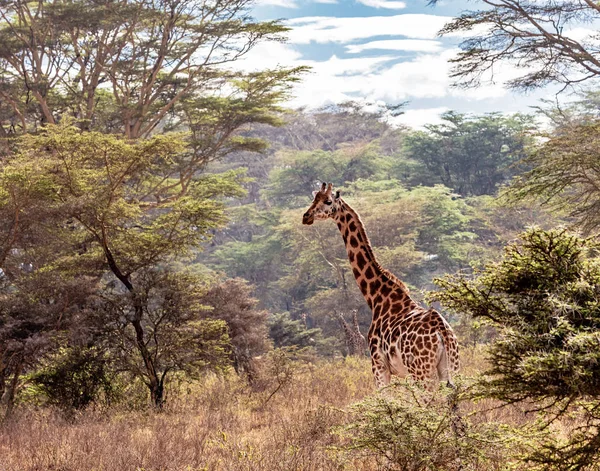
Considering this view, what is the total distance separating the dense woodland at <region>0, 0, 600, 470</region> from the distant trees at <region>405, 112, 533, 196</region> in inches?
272

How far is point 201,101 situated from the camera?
18.2 metres

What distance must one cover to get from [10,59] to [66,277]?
9.57m

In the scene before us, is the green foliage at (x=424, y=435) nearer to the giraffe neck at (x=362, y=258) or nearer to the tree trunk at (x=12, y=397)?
the giraffe neck at (x=362, y=258)

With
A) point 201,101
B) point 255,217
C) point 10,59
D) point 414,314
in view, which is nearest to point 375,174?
point 255,217

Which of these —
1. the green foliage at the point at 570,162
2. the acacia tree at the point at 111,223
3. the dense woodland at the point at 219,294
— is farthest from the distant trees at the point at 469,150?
the acacia tree at the point at 111,223

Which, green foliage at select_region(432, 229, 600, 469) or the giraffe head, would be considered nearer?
green foliage at select_region(432, 229, 600, 469)

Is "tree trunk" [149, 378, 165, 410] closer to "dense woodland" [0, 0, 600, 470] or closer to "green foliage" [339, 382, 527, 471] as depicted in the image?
"dense woodland" [0, 0, 600, 470]

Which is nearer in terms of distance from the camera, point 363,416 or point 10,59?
point 363,416

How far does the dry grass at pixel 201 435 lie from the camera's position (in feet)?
16.0

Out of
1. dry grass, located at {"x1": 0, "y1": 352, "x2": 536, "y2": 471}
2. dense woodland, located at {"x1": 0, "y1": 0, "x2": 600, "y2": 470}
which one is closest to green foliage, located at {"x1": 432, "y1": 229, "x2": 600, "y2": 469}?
dense woodland, located at {"x1": 0, "y1": 0, "x2": 600, "y2": 470}

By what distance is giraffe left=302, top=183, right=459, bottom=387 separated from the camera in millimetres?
5297

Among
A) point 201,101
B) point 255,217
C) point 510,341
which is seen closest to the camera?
point 510,341

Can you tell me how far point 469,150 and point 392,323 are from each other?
102ft

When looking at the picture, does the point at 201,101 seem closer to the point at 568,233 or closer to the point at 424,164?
the point at 568,233
